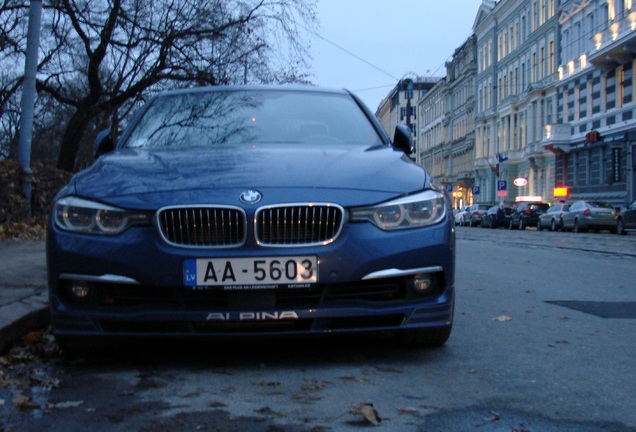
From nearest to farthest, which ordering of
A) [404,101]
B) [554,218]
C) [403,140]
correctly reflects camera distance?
[403,140], [554,218], [404,101]

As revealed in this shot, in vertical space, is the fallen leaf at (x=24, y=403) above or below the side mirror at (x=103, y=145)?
below

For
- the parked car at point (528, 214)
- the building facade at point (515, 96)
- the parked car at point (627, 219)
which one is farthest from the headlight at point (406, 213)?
the building facade at point (515, 96)

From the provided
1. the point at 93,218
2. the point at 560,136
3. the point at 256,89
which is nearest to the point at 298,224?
the point at 93,218

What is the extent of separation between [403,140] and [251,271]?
1785 millimetres

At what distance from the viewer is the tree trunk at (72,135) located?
24.1 metres

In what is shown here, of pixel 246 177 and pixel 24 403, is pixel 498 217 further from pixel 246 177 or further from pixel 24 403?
pixel 24 403

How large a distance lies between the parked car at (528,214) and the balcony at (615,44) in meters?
7.69

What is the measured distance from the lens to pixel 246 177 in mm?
4094

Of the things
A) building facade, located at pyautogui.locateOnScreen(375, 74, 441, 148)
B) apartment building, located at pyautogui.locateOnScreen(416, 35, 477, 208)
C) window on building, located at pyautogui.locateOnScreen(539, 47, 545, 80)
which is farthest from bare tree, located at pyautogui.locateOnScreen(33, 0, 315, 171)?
building facade, located at pyautogui.locateOnScreen(375, 74, 441, 148)

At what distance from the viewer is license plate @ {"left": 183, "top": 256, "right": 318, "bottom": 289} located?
12.5ft

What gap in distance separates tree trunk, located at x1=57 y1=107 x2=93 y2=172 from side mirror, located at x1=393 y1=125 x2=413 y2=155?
66.2 ft

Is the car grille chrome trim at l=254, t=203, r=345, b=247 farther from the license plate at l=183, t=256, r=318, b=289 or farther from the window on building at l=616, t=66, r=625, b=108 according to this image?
the window on building at l=616, t=66, r=625, b=108

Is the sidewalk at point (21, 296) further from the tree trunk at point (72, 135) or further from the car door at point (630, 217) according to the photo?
the car door at point (630, 217)

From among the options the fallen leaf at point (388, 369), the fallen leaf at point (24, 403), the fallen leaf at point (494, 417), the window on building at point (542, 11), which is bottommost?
the fallen leaf at point (494, 417)
